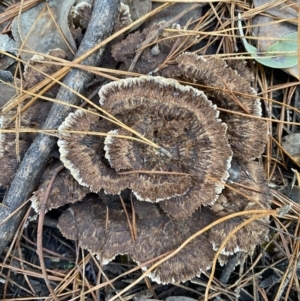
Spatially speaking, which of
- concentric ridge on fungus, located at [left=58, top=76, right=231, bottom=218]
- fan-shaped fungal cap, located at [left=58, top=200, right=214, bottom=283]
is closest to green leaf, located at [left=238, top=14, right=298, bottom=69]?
concentric ridge on fungus, located at [left=58, top=76, right=231, bottom=218]

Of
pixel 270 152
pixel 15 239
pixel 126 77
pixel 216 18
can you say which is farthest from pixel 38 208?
pixel 216 18

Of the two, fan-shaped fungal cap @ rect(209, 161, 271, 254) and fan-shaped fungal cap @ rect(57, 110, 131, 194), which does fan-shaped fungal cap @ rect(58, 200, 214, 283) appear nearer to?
fan-shaped fungal cap @ rect(209, 161, 271, 254)

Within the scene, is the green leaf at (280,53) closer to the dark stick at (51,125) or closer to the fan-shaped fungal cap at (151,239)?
the dark stick at (51,125)

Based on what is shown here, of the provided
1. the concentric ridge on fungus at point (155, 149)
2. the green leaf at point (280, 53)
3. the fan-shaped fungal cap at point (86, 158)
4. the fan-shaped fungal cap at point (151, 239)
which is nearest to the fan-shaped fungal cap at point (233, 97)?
the concentric ridge on fungus at point (155, 149)

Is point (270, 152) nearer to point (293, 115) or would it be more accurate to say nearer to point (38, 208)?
point (293, 115)

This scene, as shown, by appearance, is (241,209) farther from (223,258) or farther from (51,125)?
(51,125)
